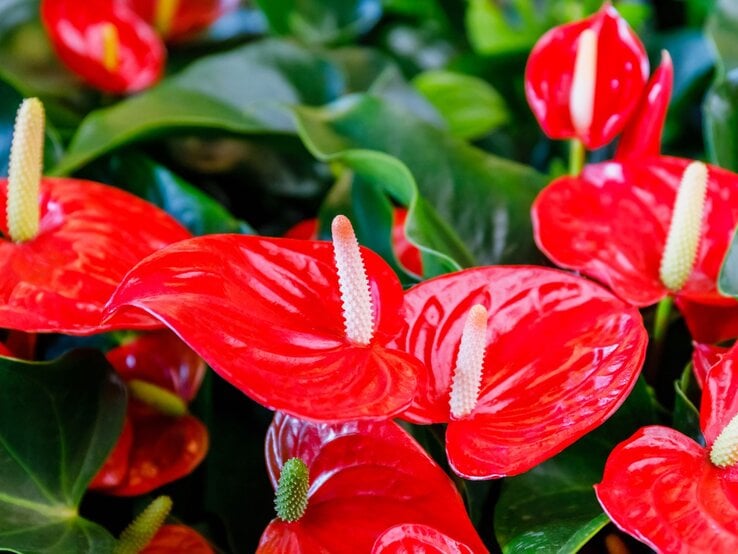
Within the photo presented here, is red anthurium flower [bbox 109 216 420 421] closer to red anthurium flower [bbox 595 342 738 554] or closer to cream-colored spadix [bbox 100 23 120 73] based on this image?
red anthurium flower [bbox 595 342 738 554]

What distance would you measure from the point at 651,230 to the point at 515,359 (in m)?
0.16

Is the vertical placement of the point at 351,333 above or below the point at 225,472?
above

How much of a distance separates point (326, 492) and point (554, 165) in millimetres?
549

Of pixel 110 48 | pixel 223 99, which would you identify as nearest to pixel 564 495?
pixel 223 99

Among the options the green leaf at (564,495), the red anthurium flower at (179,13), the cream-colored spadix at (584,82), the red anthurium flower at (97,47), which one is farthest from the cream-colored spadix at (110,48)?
the green leaf at (564,495)

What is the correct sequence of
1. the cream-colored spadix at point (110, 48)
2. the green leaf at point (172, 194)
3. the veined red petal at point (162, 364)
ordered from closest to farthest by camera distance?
1. the veined red petal at point (162, 364)
2. the green leaf at point (172, 194)
3. the cream-colored spadix at point (110, 48)

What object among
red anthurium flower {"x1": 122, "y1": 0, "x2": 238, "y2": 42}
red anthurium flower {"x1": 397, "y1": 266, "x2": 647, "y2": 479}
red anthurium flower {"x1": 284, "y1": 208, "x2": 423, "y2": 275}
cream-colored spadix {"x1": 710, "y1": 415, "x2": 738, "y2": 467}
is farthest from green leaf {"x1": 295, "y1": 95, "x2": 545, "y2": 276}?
red anthurium flower {"x1": 122, "y1": 0, "x2": 238, "y2": 42}

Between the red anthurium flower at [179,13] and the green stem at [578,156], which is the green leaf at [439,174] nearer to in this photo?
the green stem at [578,156]

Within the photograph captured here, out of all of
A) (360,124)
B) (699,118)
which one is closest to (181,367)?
(360,124)

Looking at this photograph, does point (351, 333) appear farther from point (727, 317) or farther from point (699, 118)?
point (699, 118)

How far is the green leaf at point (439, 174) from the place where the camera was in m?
0.65

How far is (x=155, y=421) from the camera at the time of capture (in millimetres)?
590

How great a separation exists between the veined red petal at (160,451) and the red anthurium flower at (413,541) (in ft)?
0.59

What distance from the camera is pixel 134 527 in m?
0.48
